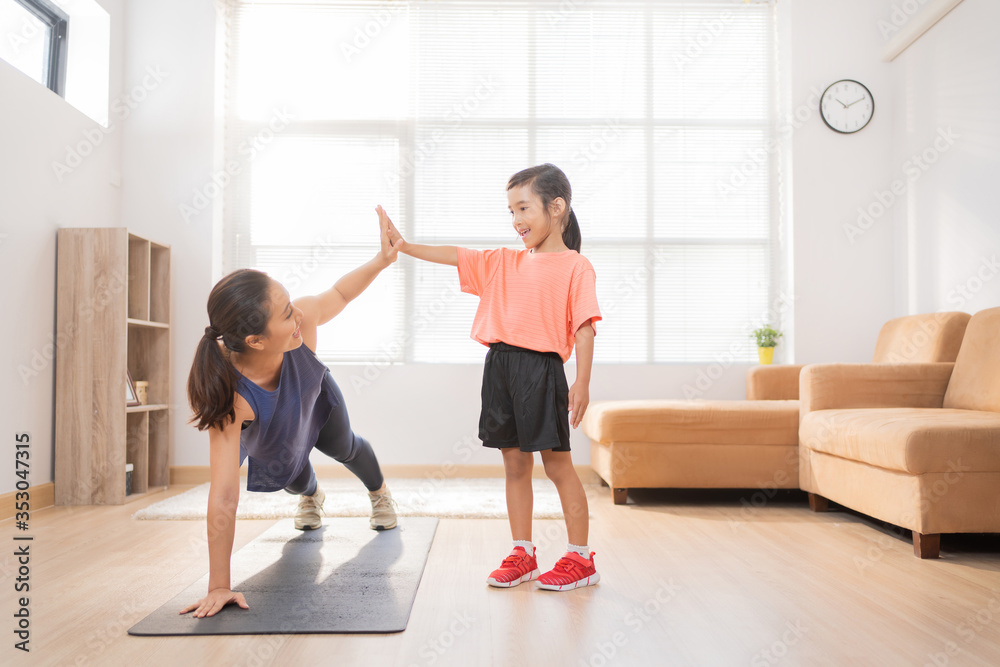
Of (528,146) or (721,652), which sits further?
(528,146)

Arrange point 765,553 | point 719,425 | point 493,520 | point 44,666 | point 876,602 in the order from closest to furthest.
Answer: point 44,666 < point 876,602 < point 765,553 < point 493,520 < point 719,425

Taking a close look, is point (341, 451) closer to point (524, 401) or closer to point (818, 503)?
point (524, 401)

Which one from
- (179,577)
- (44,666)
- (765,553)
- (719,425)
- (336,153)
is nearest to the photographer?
(44,666)

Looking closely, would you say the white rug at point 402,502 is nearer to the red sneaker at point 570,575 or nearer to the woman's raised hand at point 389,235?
the red sneaker at point 570,575

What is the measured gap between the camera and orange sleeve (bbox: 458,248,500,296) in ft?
6.46

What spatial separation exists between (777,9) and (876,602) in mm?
3636

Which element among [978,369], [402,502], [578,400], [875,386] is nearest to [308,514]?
[402,502]

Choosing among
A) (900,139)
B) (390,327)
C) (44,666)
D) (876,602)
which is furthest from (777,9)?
(44,666)

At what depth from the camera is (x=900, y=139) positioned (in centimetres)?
383

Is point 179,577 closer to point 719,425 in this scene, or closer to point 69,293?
point 69,293

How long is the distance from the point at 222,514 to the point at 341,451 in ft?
2.07

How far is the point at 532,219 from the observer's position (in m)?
1.88

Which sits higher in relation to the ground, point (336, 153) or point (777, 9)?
point (777, 9)

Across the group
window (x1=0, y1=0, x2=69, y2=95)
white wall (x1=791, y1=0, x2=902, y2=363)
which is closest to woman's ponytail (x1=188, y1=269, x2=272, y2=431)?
window (x1=0, y1=0, x2=69, y2=95)
